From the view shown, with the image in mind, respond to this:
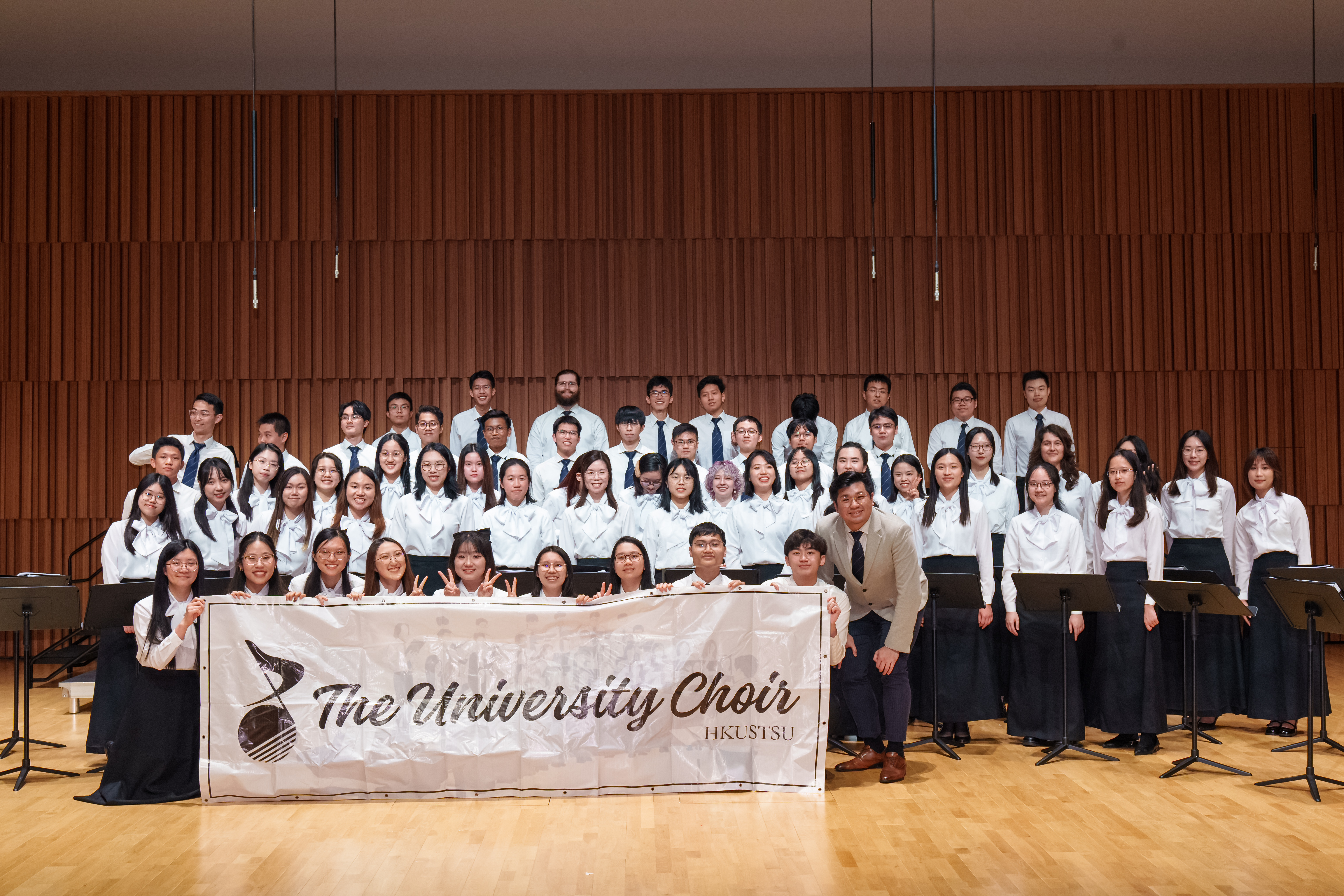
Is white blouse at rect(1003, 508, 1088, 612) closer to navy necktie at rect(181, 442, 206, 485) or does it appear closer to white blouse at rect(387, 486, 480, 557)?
white blouse at rect(387, 486, 480, 557)

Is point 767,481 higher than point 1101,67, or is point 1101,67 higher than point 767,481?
point 1101,67

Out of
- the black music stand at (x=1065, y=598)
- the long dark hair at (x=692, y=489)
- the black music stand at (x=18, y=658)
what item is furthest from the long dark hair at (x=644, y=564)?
the black music stand at (x=18, y=658)

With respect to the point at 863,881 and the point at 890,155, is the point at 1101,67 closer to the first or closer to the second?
the point at 890,155

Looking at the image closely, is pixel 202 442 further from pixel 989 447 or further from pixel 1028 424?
pixel 1028 424

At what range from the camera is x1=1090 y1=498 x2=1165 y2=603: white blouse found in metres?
5.29

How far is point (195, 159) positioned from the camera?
8672 mm

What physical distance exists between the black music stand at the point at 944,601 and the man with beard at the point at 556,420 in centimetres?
292

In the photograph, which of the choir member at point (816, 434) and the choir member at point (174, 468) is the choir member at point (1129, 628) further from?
the choir member at point (174, 468)

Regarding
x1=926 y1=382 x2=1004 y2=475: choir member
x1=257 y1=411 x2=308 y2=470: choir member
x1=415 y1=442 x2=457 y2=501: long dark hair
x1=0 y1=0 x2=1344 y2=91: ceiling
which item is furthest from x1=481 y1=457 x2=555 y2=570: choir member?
x1=0 y1=0 x2=1344 y2=91: ceiling

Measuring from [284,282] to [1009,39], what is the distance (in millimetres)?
5976

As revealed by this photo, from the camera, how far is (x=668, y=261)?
876 centimetres

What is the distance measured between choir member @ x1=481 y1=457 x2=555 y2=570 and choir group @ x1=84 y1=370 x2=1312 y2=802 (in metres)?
0.01

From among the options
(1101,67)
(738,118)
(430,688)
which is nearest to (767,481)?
(430,688)

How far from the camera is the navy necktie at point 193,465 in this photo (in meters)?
6.82
